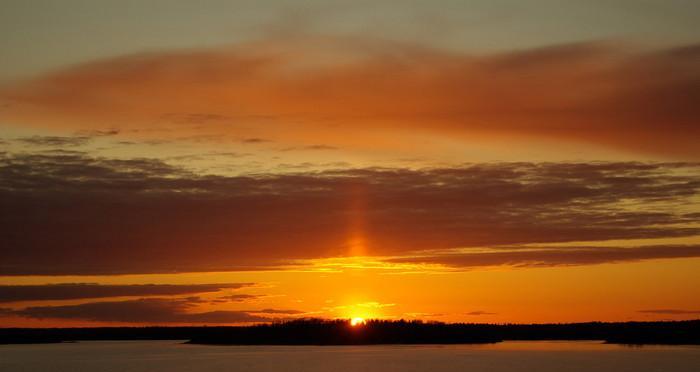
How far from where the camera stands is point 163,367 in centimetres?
9175

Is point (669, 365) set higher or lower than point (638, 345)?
higher

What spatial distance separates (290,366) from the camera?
9069cm

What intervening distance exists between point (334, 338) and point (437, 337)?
52.1ft

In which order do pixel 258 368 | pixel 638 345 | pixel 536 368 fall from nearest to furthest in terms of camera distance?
pixel 536 368
pixel 258 368
pixel 638 345

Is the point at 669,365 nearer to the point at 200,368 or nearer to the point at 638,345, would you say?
the point at 200,368

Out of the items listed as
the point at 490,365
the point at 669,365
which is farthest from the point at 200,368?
the point at 669,365

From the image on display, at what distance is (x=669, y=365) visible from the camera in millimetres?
80688

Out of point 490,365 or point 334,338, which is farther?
point 334,338

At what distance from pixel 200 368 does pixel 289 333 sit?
57057 mm

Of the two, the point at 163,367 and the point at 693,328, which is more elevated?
the point at 163,367

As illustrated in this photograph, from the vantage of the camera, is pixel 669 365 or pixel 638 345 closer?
pixel 669 365

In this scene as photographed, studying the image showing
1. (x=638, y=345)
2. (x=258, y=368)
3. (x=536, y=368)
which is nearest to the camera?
(x=536, y=368)

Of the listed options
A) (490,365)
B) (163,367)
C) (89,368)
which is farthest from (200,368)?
(490,365)

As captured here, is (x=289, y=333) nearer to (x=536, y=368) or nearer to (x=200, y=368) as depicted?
(x=200, y=368)
